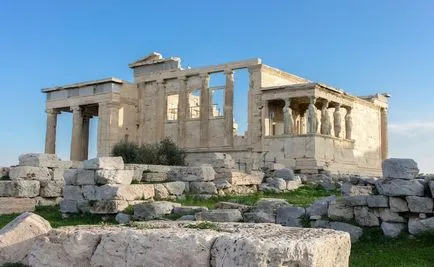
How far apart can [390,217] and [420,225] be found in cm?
51

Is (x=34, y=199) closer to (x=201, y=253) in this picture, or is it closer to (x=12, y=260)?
(x=12, y=260)

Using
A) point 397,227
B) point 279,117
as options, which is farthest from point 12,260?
point 279,117

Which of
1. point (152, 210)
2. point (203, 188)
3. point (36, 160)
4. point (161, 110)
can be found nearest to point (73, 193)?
point (36, 160)

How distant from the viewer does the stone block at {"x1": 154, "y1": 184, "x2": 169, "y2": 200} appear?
1315cm

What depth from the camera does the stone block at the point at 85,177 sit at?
12484mm

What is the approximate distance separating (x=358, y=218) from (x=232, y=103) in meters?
19.6

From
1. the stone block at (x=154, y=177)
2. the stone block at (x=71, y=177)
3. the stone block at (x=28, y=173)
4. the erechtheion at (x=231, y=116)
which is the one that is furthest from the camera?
the erechtheion at (x=231, y=116)

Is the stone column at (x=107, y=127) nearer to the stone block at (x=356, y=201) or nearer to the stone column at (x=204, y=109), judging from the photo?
the stone column at (x=204, y=109)

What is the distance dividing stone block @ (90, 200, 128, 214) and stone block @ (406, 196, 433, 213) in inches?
240

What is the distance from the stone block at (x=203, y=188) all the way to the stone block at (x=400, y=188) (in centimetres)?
616

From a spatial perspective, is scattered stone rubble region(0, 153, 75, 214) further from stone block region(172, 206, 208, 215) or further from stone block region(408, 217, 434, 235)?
stone block region(408, 217, 434, 235)

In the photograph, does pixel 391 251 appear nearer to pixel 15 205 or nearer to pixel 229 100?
pixel 15 205

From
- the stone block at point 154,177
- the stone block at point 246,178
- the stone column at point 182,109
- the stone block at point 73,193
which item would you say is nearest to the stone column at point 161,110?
Answer: the stone column at point 182,109

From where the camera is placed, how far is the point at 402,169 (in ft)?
29.0
